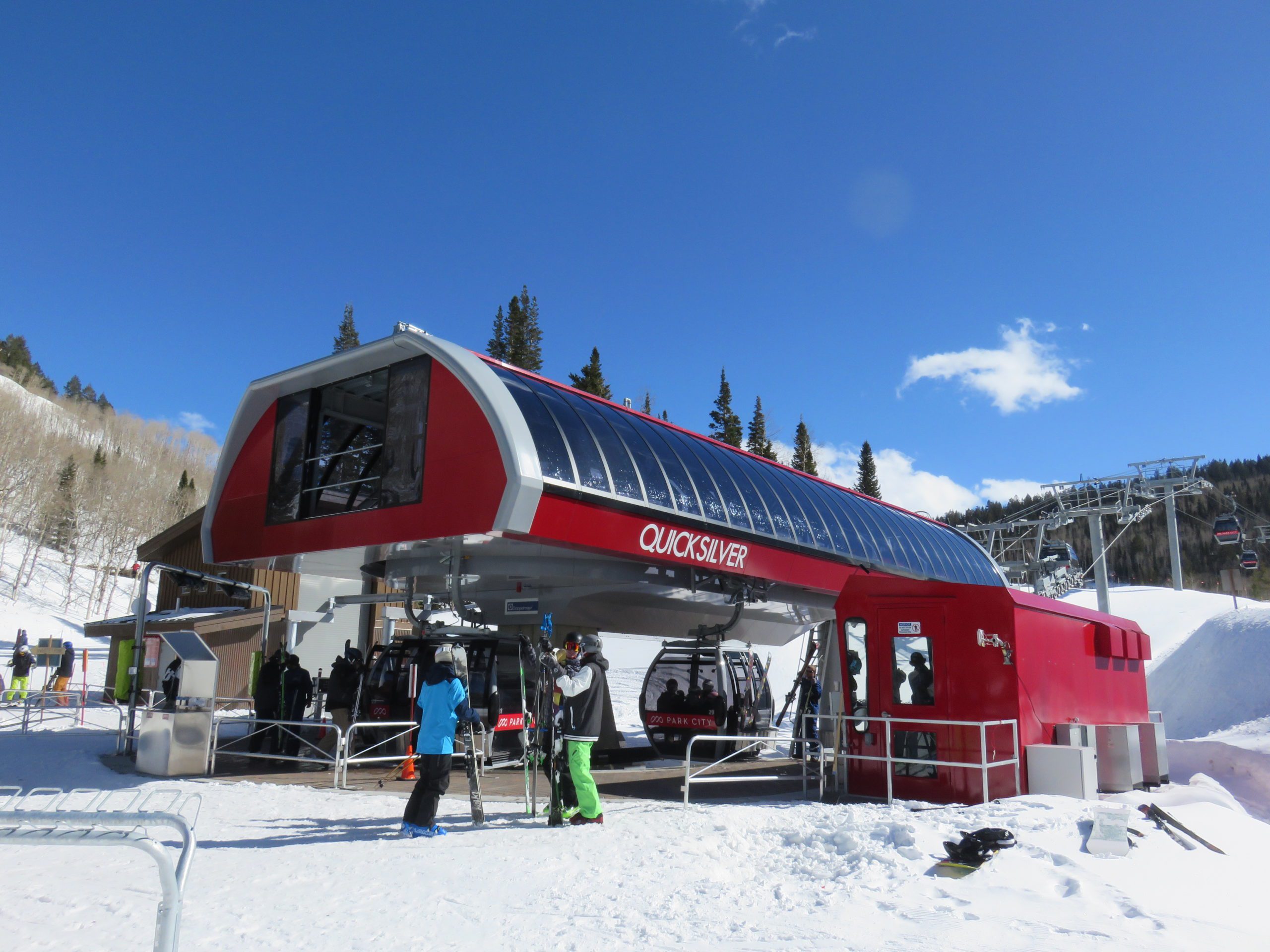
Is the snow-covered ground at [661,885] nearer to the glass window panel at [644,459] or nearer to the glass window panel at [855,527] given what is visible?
the glass window panel at [644,459]

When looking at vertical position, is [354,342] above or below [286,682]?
above

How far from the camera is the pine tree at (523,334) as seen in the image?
232ft

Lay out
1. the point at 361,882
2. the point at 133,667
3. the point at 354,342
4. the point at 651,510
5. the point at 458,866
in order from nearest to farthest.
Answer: the point at 361,882 → the point at 458,866 → the point at 651,510 → the point at 133,667 → the point at 354,342

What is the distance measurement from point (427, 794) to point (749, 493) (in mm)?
9998

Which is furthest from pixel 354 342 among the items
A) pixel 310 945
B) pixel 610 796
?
pixel 310 945

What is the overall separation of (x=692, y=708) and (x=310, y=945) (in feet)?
35.4

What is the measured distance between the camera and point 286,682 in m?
14.8

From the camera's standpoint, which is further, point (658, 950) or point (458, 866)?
point (458, 866)

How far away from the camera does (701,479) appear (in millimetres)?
15750

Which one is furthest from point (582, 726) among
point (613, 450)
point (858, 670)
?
point (613, 450)

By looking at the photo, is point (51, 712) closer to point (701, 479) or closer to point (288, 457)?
point (288, 457)

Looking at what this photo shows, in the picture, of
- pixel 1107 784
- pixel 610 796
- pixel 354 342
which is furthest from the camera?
pixel 354 342

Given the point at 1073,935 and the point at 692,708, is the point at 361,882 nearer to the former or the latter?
the point at 1073,935

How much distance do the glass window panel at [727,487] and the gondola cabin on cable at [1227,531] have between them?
37931 millimetres
